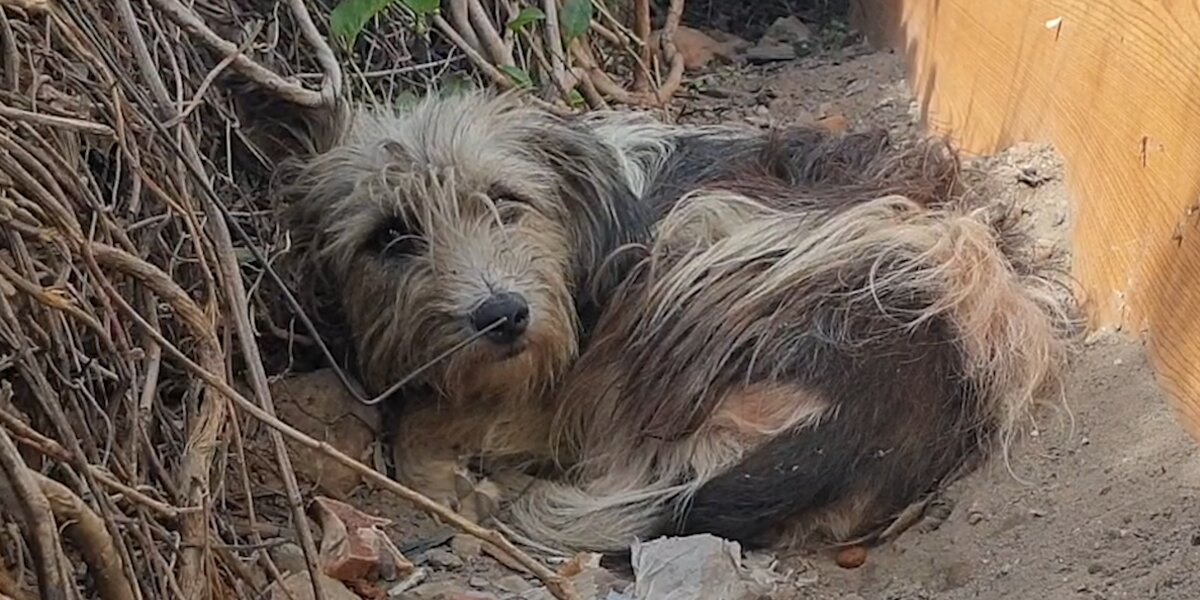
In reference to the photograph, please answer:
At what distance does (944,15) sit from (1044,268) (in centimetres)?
160

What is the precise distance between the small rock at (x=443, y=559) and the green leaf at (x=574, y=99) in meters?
1.72

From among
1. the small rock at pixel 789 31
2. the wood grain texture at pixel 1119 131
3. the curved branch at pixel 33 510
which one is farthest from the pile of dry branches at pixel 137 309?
the small rock at pixel 789 31

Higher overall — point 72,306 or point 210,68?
point 72,306

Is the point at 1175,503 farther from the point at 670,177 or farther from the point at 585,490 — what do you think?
the point at 670,177

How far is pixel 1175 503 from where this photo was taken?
250 centimetres

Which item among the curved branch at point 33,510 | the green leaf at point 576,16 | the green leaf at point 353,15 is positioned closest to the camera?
the curved branch at point 33,510

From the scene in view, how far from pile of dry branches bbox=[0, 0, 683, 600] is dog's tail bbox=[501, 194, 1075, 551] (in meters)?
0.64

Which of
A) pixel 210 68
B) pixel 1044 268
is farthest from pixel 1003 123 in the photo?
pixel 210 68

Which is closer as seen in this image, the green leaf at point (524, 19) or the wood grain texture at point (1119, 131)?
the wood grain texture at point (1119, 131)

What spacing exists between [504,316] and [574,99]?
1.50 metres

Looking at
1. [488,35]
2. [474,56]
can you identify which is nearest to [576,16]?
[488,35]

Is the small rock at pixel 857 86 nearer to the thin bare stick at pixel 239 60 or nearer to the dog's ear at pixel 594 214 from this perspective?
the dog's ear at pixel 594 214

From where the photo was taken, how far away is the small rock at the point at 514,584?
2.78m

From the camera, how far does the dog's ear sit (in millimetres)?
3371
